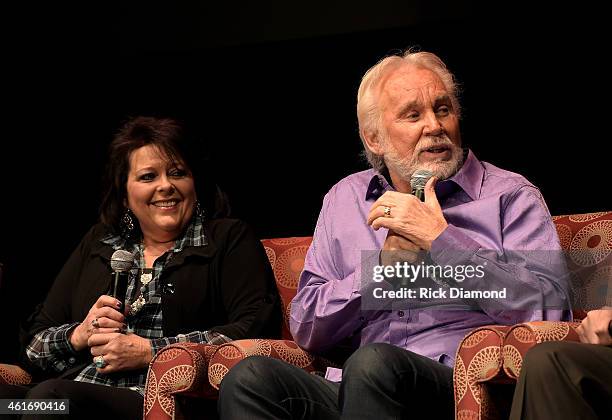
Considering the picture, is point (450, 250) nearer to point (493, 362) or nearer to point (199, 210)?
point (493, 362)

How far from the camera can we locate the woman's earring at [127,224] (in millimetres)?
2990

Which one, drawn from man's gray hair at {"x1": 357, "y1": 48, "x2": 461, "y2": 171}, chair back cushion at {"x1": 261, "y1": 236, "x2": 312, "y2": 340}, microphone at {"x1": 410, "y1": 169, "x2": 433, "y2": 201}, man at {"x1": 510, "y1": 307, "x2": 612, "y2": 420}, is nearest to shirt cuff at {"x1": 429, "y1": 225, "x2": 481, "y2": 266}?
microphone at {"x1": 410, "y1": 169, "x2": 433, "y2": 201}

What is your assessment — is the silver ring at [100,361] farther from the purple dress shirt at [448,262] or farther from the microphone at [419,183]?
the microphone at [419,183]

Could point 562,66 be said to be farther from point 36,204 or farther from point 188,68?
point 36,204

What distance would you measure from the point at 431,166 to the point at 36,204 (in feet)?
6.04

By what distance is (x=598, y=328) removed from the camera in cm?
189

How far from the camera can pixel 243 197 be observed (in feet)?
11.9

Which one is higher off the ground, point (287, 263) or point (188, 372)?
point (287, 263)

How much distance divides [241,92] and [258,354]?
4.88ft

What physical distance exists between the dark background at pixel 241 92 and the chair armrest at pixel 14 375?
582 millimetres

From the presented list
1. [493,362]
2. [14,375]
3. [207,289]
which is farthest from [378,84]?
[14,375]

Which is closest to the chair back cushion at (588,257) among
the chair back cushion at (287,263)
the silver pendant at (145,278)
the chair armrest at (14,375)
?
the chair back cushion at (287,263)

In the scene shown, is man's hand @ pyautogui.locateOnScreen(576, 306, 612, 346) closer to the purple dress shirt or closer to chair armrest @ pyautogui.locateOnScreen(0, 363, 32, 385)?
the purple dress shirt

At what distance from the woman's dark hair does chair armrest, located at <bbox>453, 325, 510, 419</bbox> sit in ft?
3.91
